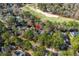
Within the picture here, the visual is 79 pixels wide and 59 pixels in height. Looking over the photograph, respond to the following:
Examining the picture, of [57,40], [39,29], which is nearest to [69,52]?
[57,40]

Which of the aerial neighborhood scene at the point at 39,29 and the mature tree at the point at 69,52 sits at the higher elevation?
the aerial neighborhood scene at the point at 39,29

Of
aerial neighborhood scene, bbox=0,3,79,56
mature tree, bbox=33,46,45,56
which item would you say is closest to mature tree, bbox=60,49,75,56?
aerial neighborhood scene, bbox=0,3,79,56

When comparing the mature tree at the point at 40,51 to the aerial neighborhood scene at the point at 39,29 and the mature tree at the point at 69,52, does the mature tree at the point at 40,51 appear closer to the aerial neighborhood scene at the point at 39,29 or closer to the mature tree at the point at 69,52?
the aerial neighborhood scene at the point at 39,29

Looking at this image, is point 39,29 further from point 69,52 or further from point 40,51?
point 69,52

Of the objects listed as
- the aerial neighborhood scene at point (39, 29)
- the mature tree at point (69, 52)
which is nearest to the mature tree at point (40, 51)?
the aerial neighborhood scene at point (39, 29)

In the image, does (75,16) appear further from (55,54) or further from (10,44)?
(10,44)

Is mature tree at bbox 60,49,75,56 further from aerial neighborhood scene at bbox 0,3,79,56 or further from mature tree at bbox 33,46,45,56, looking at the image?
mature tree at bbox 33,46,45,56

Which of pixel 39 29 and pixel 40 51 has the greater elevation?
pixel 39 29

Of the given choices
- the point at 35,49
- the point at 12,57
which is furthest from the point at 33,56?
the point at 12,57
